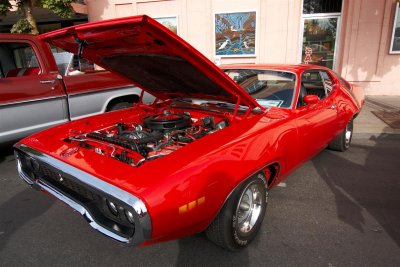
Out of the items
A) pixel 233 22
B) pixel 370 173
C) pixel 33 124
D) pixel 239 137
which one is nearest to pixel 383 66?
pixel 233 22

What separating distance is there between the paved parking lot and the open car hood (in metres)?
A: 1.24

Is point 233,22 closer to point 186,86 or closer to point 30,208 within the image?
point 186,86

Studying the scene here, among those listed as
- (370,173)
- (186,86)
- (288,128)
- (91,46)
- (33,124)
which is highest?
(91,46)

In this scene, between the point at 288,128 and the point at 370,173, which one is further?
the point at 370,173

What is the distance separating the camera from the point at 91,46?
2805mm

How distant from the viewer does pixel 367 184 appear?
11.9ft

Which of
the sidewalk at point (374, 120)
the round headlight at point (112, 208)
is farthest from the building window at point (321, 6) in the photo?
the round headlight at point (112, 208)

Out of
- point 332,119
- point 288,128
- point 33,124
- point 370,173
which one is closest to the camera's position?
point 288,128

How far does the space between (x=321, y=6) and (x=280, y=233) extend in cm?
867

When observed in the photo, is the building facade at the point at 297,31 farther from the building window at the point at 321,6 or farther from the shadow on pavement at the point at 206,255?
the shadow on pavement at the point at 206,255

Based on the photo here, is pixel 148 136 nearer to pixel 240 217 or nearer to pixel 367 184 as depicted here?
pixel 240 217

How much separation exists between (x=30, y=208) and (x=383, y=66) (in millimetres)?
9620

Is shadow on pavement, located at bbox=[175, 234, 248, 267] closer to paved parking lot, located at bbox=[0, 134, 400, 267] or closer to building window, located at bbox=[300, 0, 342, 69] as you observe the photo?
paved parking lot, located at bbox=[0, 134, 400, 267]

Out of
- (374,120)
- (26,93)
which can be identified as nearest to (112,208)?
(26,93)
